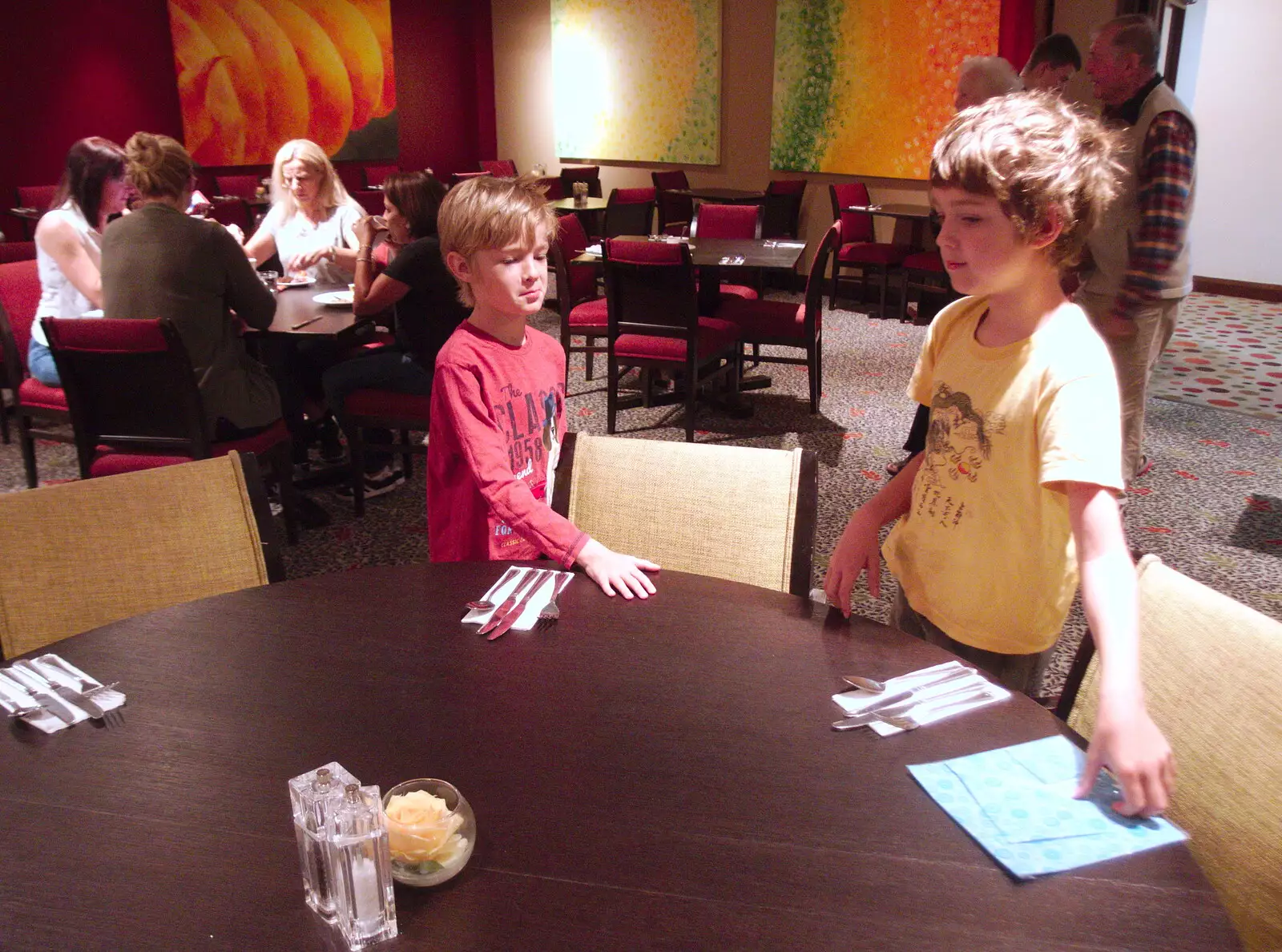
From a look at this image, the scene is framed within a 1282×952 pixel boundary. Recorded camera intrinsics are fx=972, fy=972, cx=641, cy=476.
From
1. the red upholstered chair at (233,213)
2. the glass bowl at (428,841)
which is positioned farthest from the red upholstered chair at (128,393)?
the red upholstered chair at (233,213)

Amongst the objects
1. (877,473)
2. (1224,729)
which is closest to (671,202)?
(877,473)

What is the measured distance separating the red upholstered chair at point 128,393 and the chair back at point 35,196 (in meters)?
5.57

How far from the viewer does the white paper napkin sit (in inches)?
53.7

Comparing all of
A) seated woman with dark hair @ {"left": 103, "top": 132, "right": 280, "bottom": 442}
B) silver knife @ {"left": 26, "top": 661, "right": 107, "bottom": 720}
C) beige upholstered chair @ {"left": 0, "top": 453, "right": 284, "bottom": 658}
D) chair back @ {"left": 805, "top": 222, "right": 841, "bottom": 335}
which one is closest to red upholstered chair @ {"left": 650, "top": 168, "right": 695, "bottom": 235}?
chair back @ {"left": 805, "top": 222, "right": 841, "bottom": 335}

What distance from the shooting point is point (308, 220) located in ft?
15.0

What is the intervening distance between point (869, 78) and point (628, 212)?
2.46 m

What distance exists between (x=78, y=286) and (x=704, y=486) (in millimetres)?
3183

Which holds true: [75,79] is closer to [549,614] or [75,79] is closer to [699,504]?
[699,504]

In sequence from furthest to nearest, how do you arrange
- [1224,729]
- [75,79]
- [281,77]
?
[281,77] → [75,79] → [1224,729]

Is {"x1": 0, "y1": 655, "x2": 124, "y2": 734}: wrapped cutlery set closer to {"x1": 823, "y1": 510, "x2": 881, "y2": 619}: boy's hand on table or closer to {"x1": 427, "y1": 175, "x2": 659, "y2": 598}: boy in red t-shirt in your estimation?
{"x1": 427, "y1": 175, "x2": 659, "y2": 598}: boy in red t-shirt

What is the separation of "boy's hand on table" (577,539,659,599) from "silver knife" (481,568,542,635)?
9 centimetres

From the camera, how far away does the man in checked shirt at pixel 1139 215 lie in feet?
10.3

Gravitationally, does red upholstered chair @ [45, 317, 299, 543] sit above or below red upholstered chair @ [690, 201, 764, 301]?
below

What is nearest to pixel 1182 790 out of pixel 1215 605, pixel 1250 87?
pixel 1215 605
